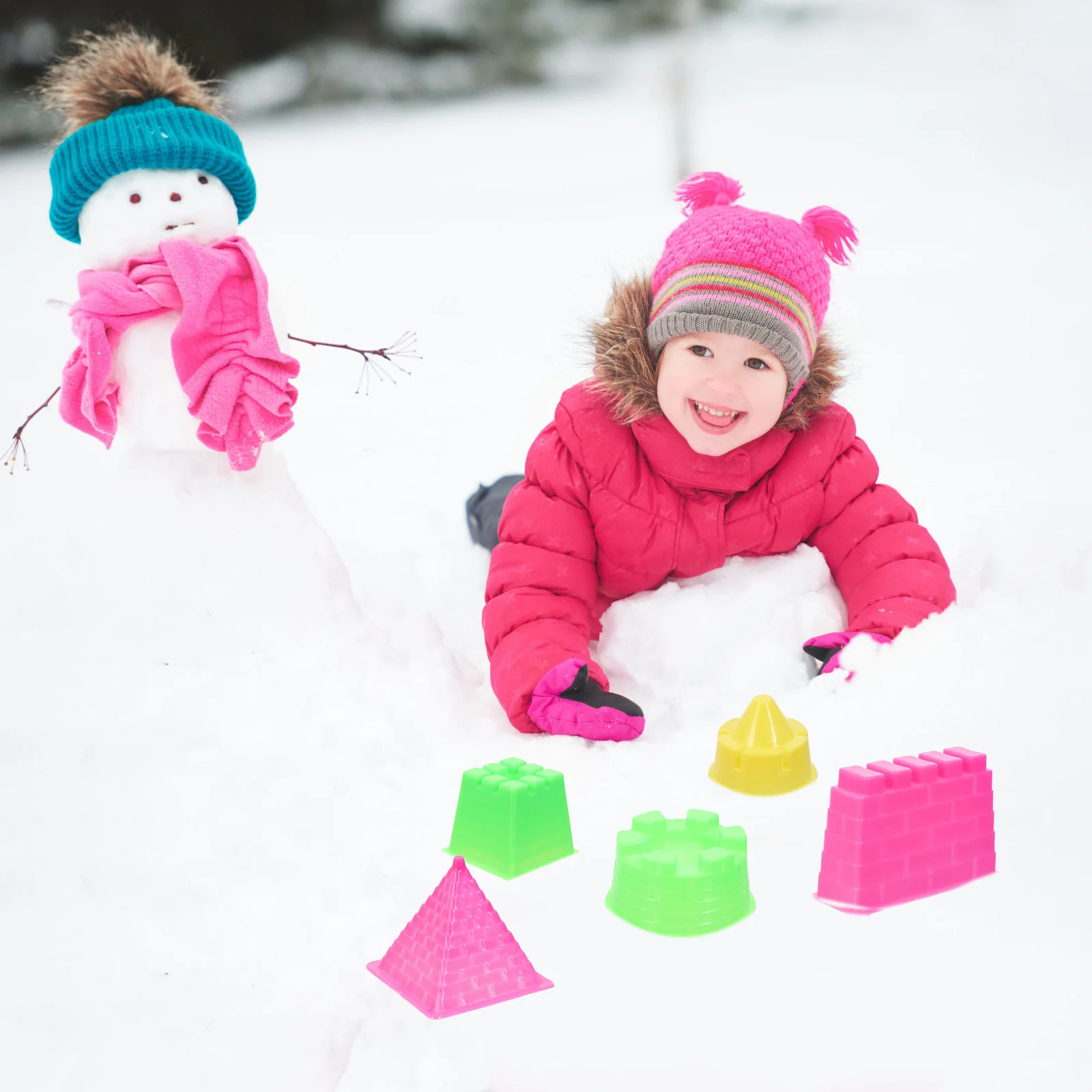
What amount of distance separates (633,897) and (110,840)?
0.58 m

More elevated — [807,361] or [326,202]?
[326,202]

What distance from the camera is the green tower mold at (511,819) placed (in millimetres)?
1194

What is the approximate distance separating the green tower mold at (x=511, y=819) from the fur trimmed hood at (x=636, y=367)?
754 millimetres

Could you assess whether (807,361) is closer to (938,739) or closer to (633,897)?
(938,739)

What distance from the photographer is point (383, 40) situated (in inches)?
206

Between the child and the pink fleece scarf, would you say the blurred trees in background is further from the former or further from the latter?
the child

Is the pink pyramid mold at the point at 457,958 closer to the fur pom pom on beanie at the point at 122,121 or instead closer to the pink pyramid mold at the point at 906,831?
the pink pyramid mold at the point at 906,831

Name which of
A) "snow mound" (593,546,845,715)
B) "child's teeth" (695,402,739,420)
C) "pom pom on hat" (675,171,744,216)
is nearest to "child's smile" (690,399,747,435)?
"child's teeth" (695,402,739,420)

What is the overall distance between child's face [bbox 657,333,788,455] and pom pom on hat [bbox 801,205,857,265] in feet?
0.78

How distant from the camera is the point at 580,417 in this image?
1.90 metres

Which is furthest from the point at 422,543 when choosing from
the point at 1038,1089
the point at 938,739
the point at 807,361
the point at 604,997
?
the point at 1038,1089

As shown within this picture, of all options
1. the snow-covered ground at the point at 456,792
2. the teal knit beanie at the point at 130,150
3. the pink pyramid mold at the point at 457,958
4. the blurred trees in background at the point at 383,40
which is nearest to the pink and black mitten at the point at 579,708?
the snow-covered ground at the point at 456,792

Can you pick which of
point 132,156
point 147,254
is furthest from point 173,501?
point 132,156

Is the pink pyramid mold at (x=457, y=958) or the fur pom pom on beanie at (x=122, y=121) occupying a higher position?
→ the fur pom pom on beanie at (x=122, y=121)
